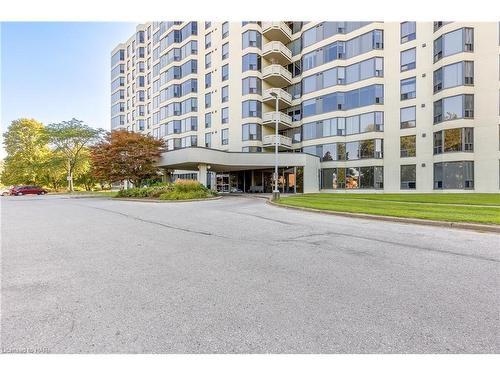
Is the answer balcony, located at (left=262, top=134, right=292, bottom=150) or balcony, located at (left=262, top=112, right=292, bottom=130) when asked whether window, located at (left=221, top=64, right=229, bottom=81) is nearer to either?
balcony, located at (left=262, top=112, right=292, bottom=130)

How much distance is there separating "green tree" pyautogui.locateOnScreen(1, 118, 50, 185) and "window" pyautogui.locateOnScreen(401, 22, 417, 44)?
54182 mm

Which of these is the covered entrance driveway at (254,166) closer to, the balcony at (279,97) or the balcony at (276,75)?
the balcony at (279,97)

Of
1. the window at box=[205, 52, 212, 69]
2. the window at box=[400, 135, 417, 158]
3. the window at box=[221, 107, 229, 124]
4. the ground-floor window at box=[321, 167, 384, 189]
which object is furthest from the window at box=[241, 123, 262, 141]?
the window at box=[400, 135, 417, 158]

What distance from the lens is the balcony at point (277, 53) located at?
33125 millimetres

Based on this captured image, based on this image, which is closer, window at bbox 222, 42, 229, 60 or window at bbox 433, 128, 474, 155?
window at bbox 433, 128, 474, 155

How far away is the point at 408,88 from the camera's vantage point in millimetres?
27703

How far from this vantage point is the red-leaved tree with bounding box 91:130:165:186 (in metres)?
27.0

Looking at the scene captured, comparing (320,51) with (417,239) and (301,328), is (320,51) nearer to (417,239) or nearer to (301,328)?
(417,239)

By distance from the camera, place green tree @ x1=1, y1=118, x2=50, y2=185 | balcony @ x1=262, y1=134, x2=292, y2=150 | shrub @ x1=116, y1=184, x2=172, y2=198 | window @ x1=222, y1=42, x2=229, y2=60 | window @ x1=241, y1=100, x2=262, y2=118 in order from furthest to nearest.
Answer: green tree @ x1=1, y1=118, x2=50, y2=185 < window @ x1=222, y1=42, x2=229, y2=60 < window @ x1=241, y1=100, x2=262, y2=118 < balcony @ x1=262, y1=134, x2=292, y2=150 < shrub @ x1=116, y1=184, x2=172, y2=198

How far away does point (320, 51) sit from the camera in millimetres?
32219

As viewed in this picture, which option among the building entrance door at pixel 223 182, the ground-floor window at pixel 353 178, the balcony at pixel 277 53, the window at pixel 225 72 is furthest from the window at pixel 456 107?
the building entrance door at pixel 223 182
